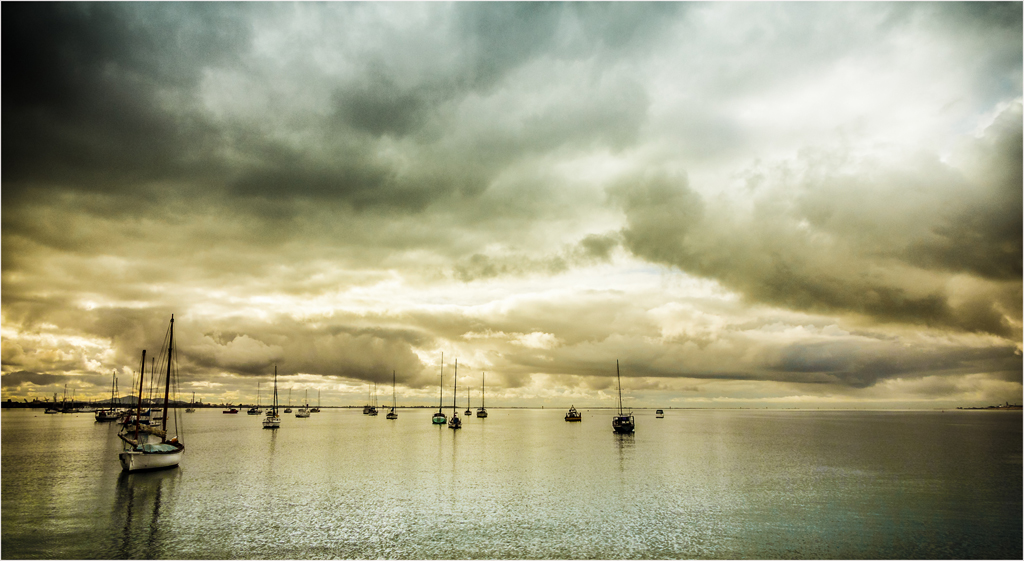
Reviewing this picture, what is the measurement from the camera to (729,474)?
66125mm

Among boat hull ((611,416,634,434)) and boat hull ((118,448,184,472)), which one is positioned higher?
boat hull ((118,448,184,472))

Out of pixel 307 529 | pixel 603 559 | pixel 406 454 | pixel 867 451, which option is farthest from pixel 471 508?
pixel 867 451

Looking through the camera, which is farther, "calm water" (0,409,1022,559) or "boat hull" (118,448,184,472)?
"boat hull" (118,448,184,472)

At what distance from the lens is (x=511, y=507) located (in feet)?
153

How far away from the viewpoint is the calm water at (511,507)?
35.0m

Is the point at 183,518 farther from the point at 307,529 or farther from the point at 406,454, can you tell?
the point at 406,454

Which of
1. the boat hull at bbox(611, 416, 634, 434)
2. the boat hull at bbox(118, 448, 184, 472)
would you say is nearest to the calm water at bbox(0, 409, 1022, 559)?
the boat hull at bbox(118, 448, 184, 472)

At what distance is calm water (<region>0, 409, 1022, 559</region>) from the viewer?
115ft

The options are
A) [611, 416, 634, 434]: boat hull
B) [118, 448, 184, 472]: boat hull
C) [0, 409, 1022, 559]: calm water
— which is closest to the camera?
[0, 409, 1022, 559]: calm water

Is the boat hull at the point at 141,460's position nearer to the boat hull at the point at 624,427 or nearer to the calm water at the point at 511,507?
the calm water at the point at 511,507

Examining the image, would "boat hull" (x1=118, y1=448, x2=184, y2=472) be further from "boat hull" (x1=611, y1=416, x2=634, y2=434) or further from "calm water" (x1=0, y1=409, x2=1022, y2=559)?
"boat hull" (x1=611, y1=416, x2=634, y2=434)

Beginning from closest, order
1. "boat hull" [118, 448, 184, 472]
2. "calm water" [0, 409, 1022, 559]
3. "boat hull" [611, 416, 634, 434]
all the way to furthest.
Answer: "calm water" [0, 409, 1022, 559] < "boat hull" [118, 448, 184, 472] < "boat hull" [611, 416, 634, 434]

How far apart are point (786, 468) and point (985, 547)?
36.6 meters

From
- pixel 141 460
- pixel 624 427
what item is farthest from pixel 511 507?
pixel 624 427
